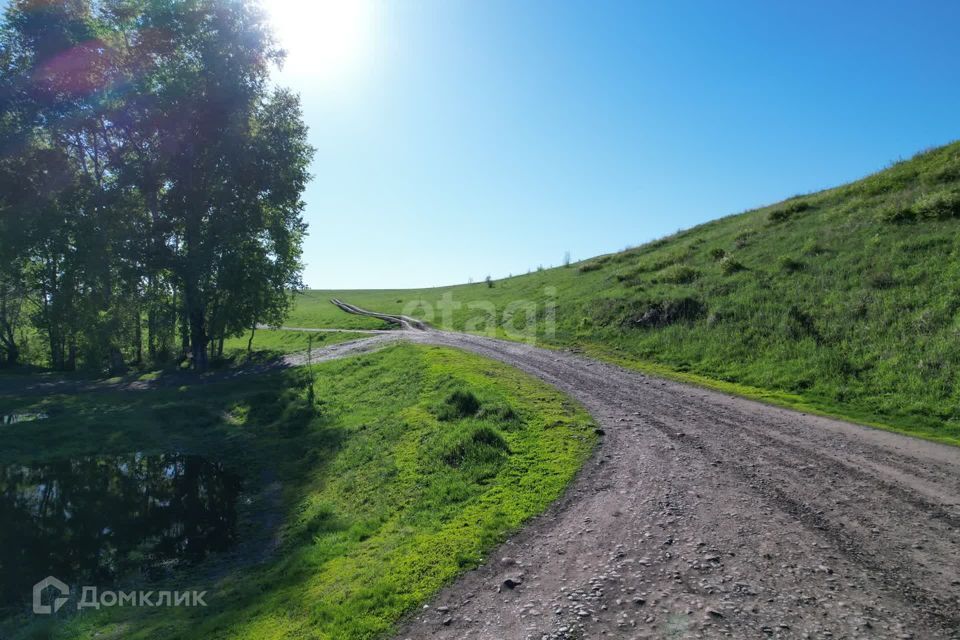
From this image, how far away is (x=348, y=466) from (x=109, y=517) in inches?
300

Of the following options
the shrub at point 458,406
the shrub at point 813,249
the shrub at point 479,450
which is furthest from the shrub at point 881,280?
the shrub at point 479,450

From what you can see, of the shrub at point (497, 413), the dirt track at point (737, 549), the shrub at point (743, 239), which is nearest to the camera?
the dirt track at point (737, 549)

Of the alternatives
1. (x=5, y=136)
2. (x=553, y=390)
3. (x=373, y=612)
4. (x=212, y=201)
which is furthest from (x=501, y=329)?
(x=5, y=136)

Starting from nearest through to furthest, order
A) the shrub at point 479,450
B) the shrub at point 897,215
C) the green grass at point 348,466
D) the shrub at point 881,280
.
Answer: the green grass at point 348,466 → the shrub at point 479,450 → the shrub at point 881,280 → the shrub at point 897,215

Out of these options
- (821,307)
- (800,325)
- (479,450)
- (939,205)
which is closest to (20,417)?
(479,450)

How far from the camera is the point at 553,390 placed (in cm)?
1995

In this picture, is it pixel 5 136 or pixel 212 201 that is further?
pixel 212 201

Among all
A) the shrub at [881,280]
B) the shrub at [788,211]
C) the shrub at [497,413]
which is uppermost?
the shrub at [788,211]

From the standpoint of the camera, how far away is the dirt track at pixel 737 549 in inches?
246

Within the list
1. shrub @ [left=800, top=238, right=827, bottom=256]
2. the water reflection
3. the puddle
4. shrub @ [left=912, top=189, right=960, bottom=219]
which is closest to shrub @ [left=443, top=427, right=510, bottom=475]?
the water reflection

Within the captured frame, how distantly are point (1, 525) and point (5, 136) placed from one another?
92.8 feet

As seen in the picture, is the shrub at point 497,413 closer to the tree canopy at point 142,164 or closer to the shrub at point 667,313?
the shrub at point 667,313

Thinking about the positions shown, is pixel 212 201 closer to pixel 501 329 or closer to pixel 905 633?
pixel 501 329

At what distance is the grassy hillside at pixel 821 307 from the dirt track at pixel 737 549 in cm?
428
